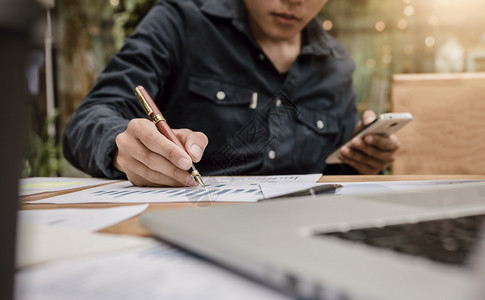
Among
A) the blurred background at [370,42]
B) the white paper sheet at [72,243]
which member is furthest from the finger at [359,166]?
the blurred background at [370,42]

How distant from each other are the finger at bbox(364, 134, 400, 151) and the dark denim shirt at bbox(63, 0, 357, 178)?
8.1 inches

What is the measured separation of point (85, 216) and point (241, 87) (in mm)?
749

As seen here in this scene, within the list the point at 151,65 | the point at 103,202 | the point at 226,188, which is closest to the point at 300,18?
the point at 151,65

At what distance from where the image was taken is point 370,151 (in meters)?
0.92

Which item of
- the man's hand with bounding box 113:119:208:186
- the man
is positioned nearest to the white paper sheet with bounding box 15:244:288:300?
the man's hand with bounding box 113:119:208:186

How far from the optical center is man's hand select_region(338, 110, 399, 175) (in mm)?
888

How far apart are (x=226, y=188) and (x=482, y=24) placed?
11.6 ft

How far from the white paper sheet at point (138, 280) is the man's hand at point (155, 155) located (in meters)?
0.31

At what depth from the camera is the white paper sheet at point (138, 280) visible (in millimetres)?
188

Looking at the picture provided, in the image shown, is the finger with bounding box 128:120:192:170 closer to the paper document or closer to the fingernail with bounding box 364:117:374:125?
the paper document

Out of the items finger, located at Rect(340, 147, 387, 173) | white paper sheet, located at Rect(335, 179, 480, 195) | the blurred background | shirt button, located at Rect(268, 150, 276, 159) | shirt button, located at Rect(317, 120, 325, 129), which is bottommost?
white paper sheet, located at Rect(335, 179, 480, 195)

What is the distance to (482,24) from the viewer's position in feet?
11.0

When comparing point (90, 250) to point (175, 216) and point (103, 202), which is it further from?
point (103, 202)

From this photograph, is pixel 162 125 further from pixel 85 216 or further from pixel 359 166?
pixel 359 166
